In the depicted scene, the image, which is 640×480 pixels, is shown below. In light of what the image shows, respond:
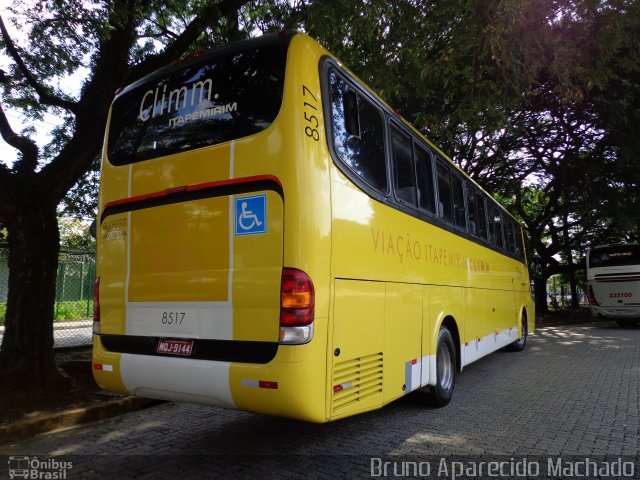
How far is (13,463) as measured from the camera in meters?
3.94

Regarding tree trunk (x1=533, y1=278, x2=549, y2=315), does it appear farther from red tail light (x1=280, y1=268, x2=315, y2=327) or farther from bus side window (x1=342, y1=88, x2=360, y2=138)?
red tail light (x1=280, y1=268, x2=315, y2=327)

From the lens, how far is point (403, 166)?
5.04 meters

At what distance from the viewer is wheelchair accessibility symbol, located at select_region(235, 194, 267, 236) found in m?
3.51

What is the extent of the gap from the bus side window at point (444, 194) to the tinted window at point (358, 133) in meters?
1.85

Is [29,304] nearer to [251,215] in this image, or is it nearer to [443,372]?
[251,215]

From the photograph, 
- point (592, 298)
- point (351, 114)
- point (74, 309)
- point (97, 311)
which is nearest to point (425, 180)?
point (351, 114)

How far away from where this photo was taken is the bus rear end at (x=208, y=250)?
3350mm

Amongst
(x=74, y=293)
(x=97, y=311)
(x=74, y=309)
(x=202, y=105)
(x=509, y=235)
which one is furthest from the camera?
(x=74, y=309)

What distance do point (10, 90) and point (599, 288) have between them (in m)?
20.4

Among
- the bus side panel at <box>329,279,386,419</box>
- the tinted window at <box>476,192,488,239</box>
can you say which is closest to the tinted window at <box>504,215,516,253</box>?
the tinted window at <box>476,192,488,239</box>

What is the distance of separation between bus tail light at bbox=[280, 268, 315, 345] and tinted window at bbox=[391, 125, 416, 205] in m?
1.89

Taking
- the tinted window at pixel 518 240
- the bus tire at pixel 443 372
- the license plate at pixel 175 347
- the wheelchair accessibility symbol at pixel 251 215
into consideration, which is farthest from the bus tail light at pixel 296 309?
the tinted window at pixel 518 240

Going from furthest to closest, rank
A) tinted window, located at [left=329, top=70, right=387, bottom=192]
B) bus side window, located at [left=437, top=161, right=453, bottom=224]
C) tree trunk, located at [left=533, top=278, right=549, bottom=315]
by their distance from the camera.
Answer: tree trunk, located at [left=533, top=278, right=549, bottom=315] < bus side window, located at [left=437, top=161, right=453, bottom=224] < tinted window, located at [left=329, top=70, right=387, bottom=192]

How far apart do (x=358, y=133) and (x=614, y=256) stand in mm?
18648
